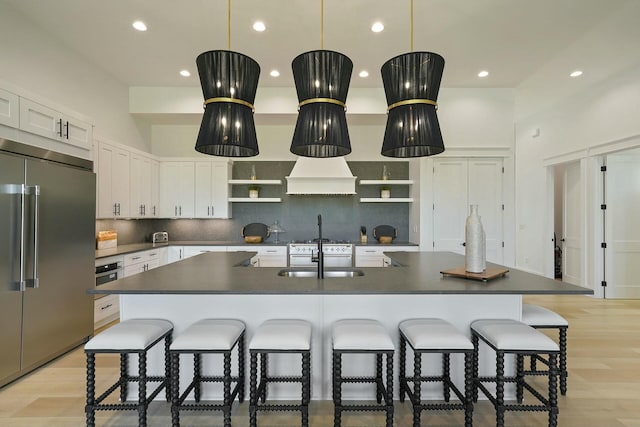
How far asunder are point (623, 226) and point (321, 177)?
477 centimetres

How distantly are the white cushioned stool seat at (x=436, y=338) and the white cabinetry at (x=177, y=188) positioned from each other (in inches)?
179

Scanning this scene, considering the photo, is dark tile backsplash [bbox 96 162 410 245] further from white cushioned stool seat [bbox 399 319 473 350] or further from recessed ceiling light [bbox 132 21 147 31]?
white cushioned stool seat [bbox 399 319 473 350]

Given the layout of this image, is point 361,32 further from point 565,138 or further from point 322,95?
point 565,138

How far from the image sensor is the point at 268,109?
493 centimetres

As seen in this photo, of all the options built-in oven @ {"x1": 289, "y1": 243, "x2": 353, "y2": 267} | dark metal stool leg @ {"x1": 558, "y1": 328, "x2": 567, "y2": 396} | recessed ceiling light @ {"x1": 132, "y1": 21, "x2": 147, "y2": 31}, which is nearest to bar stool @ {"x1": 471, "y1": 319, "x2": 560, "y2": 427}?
dark metal stool leg @ {"x1": 558, "y1": 328, "x2": 567, "y2": 396}

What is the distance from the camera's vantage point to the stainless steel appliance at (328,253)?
5.04m

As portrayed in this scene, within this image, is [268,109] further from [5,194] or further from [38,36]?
[5,194]

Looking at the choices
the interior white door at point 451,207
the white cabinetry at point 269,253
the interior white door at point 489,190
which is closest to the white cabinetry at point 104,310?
the white cabinetry at point 269,253

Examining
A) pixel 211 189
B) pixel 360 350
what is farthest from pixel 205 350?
pixel 211 189

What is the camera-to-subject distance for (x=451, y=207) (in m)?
5.13

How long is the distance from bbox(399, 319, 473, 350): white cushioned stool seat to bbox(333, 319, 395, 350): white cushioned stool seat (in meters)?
0.16

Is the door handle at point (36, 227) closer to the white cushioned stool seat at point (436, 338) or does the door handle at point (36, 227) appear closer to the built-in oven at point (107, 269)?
the built-in oven at point (107, 269)

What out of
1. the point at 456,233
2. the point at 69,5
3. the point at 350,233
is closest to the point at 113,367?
the point at 69,5

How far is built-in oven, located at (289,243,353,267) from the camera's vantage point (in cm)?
504
